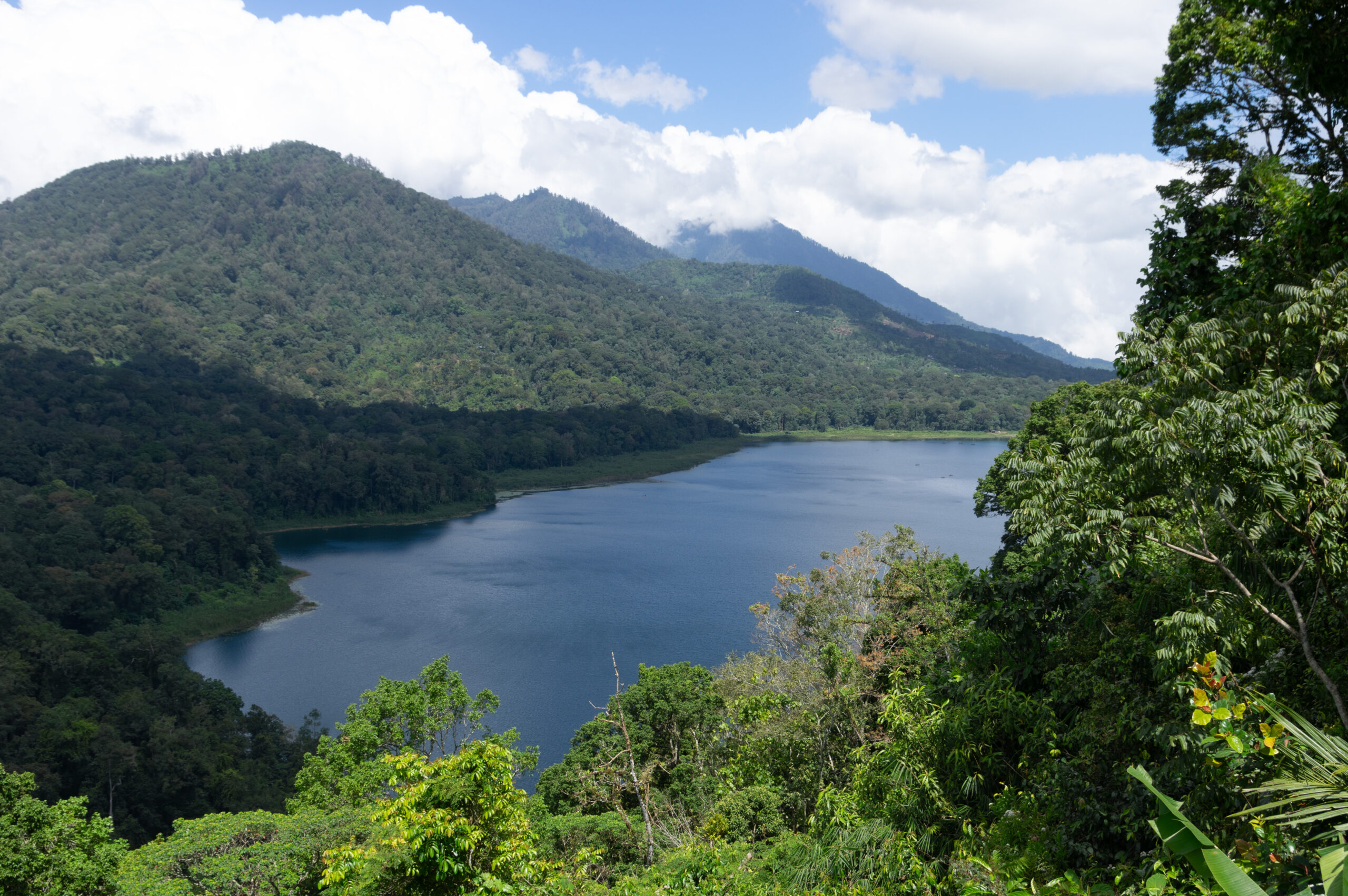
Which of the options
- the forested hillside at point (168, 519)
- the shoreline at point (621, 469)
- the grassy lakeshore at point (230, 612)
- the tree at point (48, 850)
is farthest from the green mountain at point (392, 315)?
the tree at point (48, 850)

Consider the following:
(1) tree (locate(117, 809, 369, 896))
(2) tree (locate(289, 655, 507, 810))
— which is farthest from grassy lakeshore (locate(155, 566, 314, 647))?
(1) tree (locate(117, 809, 369, 896))

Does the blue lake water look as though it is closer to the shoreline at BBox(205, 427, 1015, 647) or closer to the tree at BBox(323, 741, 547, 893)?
the shoreline at BBox(205, 427, 1015, 647)

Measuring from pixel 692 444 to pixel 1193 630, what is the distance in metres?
105

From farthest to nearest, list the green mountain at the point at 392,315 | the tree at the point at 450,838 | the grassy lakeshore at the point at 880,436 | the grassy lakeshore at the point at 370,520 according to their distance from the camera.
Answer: the grassy lakeshore at the point at 880,436 < the green mountain at the point at 392,315 < the grassy lakeshore at the point at 370,520 < the tree at the point at 450,838

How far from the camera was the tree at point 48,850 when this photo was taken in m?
9.90

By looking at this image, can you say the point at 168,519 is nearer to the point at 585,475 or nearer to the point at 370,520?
the point at 370,520

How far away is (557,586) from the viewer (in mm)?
45750

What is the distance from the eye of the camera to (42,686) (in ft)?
93.2

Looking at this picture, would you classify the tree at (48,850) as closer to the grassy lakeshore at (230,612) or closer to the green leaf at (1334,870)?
the green leaf at (1334,870)

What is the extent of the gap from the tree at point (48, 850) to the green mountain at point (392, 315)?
105 m

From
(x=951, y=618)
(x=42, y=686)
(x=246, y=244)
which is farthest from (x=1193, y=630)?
(x=246, y=244)

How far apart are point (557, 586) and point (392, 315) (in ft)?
388

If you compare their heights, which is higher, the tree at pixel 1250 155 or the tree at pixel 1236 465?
the tree at pixel 1250 155

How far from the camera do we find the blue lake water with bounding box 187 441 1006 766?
Result: 33.6 metres
